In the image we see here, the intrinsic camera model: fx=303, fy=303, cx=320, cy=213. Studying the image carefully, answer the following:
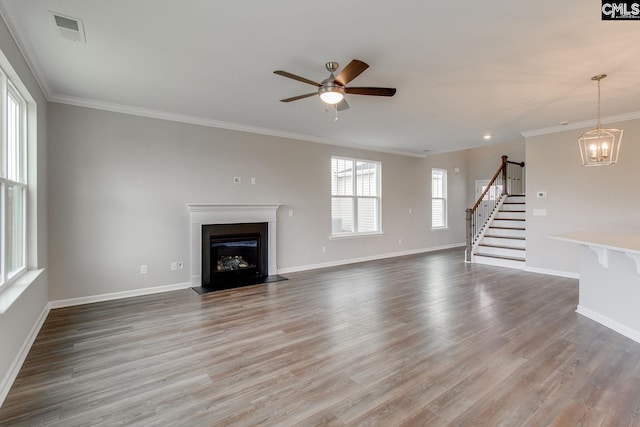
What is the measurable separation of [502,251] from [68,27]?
7.86m

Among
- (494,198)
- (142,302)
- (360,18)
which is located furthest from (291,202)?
(494,198)

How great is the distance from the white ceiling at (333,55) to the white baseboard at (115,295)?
2.65 metres

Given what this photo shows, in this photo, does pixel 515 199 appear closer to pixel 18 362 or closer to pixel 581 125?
pixel 581 125

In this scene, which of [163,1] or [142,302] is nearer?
[163,1]

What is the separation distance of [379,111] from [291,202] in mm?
2471

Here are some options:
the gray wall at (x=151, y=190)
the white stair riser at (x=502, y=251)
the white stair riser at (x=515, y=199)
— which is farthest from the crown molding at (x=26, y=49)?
the white stair riser at (x=515, y=199)

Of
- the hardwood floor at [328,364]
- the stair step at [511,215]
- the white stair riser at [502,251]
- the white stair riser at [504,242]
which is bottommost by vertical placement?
the hardwood floor at [328,364]

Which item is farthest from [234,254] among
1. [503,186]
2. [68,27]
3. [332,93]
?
[503,186]

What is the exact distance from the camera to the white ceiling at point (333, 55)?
7.43 feet

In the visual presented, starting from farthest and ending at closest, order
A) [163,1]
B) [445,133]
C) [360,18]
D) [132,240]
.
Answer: [445,133] → [132,240] → [360,18] → [163,1]

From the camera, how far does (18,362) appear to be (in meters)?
2.49

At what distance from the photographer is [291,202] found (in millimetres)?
6074

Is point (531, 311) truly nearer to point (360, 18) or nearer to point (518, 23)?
point (518, 23)

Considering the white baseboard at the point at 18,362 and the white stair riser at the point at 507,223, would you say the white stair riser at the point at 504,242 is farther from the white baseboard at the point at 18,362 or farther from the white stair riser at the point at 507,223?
the white baseboard at the point at 18,362
